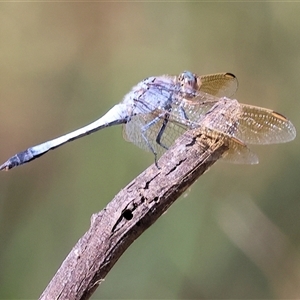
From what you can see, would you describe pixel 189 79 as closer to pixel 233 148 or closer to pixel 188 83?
pixel 188 83

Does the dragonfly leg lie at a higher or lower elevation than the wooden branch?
higher

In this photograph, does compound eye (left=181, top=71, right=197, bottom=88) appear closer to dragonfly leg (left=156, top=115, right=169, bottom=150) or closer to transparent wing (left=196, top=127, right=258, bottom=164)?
dragonfly leg (left=156, top=115, right=169, bottom=150)

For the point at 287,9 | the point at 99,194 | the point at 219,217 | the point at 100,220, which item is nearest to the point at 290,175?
the point at 219,217

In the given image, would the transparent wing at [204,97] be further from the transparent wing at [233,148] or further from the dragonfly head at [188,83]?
the transparent wing at [233,148]

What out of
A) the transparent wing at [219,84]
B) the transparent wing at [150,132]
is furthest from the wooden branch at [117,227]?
the transparent wing at [219,84]

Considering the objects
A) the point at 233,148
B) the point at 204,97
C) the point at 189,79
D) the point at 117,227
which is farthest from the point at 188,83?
the point at 117,227

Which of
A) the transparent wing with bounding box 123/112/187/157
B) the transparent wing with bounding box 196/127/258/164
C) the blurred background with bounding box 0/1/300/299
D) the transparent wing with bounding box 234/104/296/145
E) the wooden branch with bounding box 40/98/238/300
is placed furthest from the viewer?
the blurred background with bounding box 0/1/300/299

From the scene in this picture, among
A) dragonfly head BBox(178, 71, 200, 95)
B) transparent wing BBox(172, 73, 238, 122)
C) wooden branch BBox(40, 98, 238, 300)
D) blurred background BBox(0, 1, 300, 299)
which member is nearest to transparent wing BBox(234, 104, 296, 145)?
transparent wing BBox(172, 73, 238, 122)
